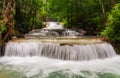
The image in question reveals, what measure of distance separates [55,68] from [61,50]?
168 cm

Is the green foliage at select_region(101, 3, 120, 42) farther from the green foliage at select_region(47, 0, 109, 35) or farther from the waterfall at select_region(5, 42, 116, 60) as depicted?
the green foliage at select_region(47, 0, 109, 35)

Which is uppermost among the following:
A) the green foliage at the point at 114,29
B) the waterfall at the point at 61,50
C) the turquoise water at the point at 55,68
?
the green foliage at the point at 114,29

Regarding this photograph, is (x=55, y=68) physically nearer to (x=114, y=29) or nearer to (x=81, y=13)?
(x=114, y=29)

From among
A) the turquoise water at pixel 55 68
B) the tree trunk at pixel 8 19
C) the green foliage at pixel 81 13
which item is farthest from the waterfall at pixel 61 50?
the green foliage at pixel 81 13

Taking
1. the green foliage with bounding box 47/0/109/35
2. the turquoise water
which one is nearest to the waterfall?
the turquoise water

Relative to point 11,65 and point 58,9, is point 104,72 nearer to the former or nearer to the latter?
point 11,65

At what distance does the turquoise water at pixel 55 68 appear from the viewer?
28.3 ft

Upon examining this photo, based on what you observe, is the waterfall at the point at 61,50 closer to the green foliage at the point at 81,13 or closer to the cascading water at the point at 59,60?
the cascading water at the point at 59,60

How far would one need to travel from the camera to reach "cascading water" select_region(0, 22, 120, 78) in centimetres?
884

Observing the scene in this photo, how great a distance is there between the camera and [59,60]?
1099 cm

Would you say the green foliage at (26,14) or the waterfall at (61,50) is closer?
the waterfall at (61,50)

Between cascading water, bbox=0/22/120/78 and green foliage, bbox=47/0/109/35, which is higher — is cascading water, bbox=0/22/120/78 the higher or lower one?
the lower one

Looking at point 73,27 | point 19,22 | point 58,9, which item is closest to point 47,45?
point 19,22

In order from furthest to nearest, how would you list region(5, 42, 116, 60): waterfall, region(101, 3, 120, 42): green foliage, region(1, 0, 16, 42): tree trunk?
region(1, 0, 16, 42): tree trunk < region(101, 3, 120, 42): green foliage < region(5, 42, 116, 60): waterfall
